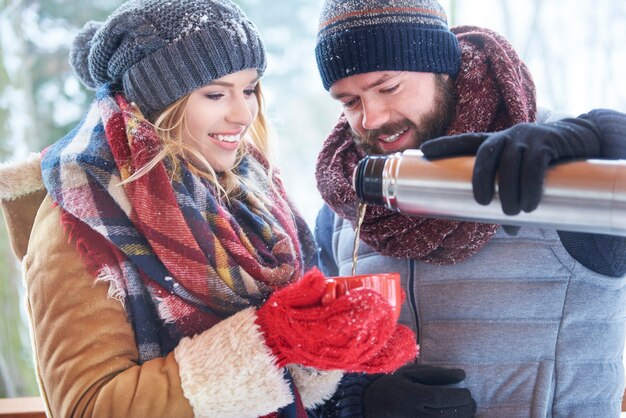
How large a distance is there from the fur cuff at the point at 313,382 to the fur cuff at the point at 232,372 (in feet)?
0.51

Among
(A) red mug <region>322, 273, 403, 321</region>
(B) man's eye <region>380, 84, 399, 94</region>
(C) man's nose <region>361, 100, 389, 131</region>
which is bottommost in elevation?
(A) red mug <region>322, 273, 403, 321</region>

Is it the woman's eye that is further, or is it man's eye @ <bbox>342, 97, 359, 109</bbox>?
man's eye @ <bbox>342, 97, 359, 109</bbox>

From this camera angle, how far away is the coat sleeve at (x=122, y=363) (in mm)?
1008

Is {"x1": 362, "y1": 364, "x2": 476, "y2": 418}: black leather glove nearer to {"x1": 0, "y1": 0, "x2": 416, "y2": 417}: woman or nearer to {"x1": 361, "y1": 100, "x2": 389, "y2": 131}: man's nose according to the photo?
{"x1": 0, "y1": 0, "x2": 416, "y2": 417}: woman

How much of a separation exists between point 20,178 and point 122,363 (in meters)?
0.44

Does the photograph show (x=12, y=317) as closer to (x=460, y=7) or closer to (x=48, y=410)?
(x=48, y=410)

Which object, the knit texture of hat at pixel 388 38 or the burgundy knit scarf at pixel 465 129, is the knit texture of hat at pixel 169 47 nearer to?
the knit texture of hat at pixel 388 38

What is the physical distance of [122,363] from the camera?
3.41 feet

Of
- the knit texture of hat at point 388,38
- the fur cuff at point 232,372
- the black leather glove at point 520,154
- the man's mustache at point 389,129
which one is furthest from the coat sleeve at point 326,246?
the black leather glove at point 520,154

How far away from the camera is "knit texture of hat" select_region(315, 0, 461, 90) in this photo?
1257mm

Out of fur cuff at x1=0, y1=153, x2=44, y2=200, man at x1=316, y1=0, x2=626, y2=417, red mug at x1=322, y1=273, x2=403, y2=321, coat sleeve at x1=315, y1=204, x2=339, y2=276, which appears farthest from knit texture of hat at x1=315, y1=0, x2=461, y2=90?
fur cuff at x1=0, y1=153, x2=44, y2=200

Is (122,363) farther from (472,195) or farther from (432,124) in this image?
(432,124)

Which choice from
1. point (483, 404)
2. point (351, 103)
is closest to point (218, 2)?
point (351, 103)

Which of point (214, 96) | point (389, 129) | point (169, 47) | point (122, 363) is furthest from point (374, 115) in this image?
point (122, 363)
